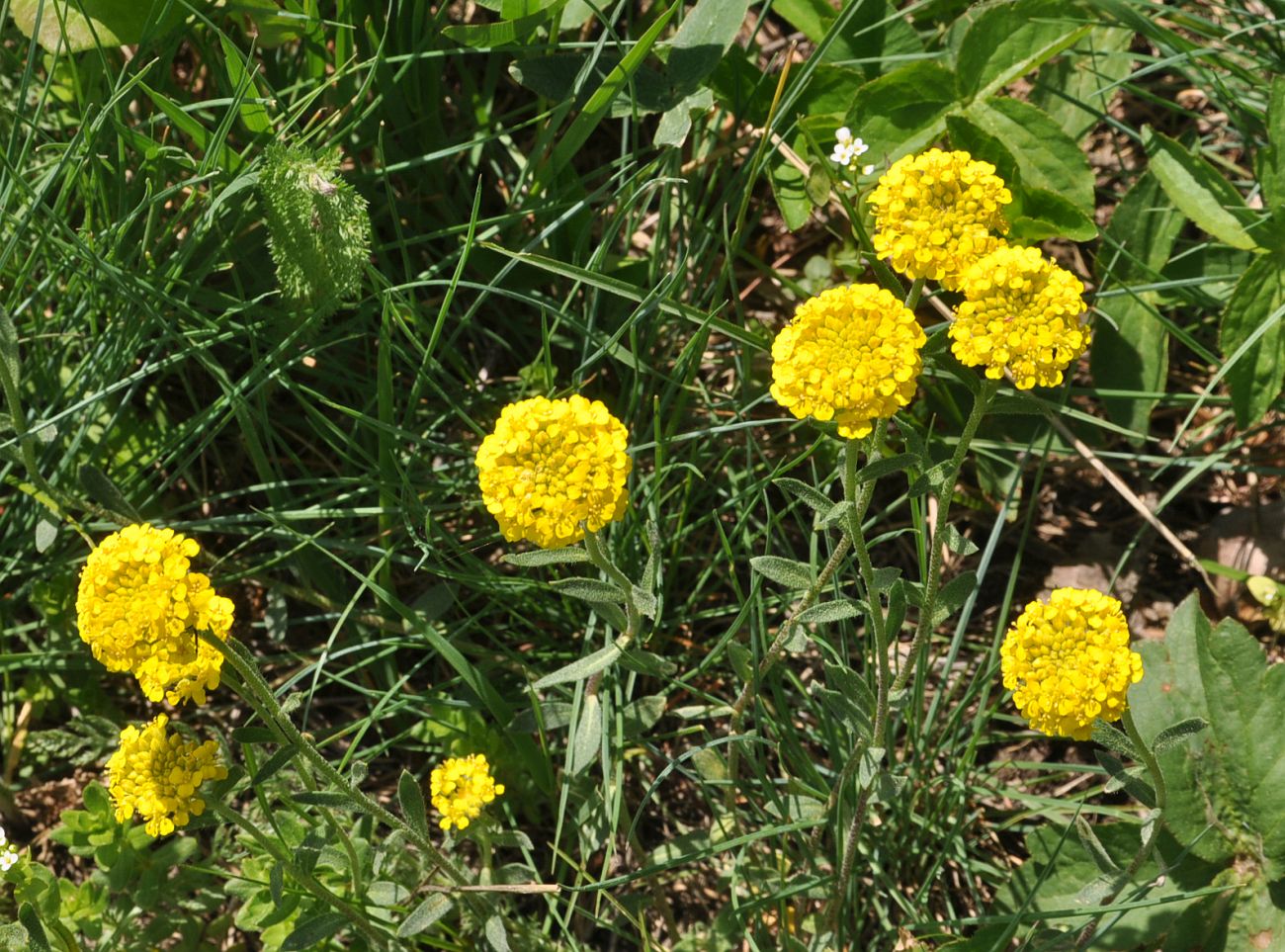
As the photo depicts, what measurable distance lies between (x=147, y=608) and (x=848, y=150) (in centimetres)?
186

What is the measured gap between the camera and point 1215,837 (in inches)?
108

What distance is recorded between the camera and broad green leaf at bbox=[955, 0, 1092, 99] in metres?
3.02

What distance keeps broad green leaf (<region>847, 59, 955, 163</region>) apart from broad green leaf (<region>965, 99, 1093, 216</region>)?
0.09m

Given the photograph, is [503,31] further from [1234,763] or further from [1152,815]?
[1234,763]

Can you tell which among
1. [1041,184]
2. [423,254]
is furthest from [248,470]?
[1041,184]

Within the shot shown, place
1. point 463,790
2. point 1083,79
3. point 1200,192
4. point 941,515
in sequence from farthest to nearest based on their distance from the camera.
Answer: point 1083,79, point 1200,192, point 463,790, point 941,515

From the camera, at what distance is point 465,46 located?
2.86 meters

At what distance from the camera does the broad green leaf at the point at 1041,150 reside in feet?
10.2

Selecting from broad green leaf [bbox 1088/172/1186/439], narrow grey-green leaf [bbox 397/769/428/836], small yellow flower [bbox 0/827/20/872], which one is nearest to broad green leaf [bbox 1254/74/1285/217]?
broad green leaf [bbox 1088/172/1186/439]

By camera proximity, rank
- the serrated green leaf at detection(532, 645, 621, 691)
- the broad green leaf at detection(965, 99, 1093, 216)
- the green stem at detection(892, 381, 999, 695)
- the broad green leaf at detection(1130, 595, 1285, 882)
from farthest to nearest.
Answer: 1. the broad green leaf at detection(965, 99, 1093, 216)
2. the broad green leaf at detection(1130, 595, 1285, 882)
3. the serrated green leaf at detection(532, 645, 621, 691)
4. the green stem at detection(892, 381, 999, 695)

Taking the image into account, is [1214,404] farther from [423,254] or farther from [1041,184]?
[423,254]

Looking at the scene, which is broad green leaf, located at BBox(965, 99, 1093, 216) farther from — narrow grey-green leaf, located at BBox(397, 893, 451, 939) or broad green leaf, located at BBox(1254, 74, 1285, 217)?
narrow grey-green leaf, located at BBox(397, 893, 451, 939)

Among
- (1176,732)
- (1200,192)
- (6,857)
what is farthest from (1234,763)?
(6,857)

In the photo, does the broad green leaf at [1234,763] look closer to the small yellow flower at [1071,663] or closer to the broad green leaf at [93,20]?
the small yellow flower at [1071,663]
